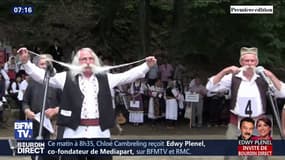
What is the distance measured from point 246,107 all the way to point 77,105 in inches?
72.1

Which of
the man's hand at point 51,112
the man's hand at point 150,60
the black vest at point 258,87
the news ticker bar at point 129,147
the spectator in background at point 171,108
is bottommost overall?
Result: the spectator in background at point 171,108

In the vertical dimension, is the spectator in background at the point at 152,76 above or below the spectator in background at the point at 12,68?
below

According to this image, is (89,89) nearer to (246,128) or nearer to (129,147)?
(129,147)

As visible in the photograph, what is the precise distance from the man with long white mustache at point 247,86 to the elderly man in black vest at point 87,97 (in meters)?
0.94

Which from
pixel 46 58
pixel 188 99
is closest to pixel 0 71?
pixel 188 99

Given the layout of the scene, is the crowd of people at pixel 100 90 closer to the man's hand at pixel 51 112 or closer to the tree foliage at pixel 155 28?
the man's hand at pixel 51 112

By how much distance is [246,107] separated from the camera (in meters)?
7.23

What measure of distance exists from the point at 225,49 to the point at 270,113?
10.2 metres

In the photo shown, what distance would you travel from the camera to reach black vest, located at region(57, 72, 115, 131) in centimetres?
675

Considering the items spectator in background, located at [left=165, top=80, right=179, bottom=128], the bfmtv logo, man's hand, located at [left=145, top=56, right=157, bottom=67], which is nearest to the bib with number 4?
man's hand, located at [left=145, top=56, right=157, bottom=67]

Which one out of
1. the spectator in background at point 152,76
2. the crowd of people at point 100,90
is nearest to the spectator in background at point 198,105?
the spectator in background at point 152,76

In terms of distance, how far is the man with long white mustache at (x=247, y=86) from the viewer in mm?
7168

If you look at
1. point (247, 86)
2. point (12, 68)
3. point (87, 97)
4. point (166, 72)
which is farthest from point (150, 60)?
point (12, 68)

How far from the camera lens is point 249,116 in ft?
23.6
